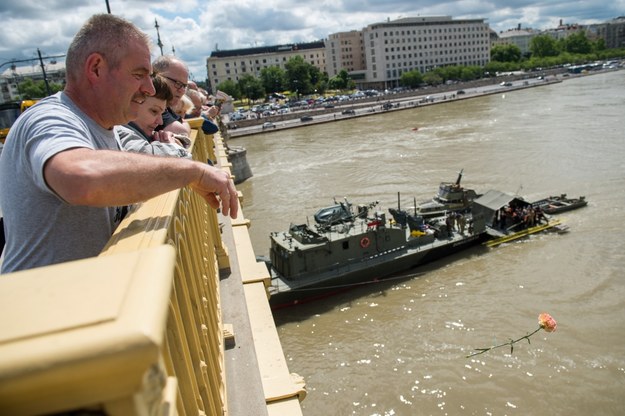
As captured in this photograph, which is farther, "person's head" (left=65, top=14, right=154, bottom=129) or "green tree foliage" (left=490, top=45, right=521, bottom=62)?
"green tree foliage" (left=490, top=45, right=521, bottom=62)

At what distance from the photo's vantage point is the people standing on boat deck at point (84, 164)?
1786 mm

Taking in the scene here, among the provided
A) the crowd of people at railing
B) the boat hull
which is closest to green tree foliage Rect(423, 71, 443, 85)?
the crowd of people at railing

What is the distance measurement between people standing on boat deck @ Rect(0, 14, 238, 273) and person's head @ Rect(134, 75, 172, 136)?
1.43 metres

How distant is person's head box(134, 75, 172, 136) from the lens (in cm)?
396

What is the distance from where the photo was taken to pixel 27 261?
6.72 feet

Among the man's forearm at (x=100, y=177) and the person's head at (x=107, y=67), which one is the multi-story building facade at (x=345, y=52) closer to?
the person's head at (x=107, y=67)

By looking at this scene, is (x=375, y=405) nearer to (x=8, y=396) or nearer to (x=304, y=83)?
(x=8, y=396)

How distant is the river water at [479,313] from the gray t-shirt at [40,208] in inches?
483

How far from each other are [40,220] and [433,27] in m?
152

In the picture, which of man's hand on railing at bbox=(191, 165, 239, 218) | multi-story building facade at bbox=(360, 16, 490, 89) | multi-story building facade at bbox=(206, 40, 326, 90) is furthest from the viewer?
multi-story building facade at bbox=(206, 40, 326, 90)

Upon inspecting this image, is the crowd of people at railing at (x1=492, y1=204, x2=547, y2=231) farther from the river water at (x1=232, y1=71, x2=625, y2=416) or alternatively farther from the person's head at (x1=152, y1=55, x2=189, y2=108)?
the person's head at (x1=152, y1=55, x2=189, y2=108)

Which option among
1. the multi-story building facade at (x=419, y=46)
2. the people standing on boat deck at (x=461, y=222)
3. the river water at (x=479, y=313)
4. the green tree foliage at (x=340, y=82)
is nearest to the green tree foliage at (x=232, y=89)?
the green tree foliage at (x=340, y=82)

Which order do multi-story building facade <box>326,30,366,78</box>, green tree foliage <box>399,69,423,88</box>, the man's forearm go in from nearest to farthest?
the man's forearm → green tree foliage <box>399,69,423,88</box> → multi-story building facade <box>326,30,366,78</box>

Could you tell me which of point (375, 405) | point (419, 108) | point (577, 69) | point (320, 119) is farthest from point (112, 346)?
point (577, 69)
